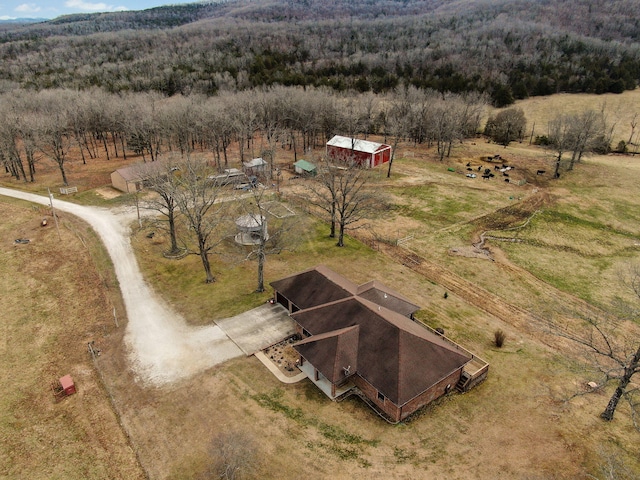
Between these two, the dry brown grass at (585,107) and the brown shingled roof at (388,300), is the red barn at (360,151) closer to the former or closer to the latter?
the brown shingled roof at (388,300)

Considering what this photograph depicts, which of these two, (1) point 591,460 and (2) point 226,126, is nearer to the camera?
(1) point 591,460

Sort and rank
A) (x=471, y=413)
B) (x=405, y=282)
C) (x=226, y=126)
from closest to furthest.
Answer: (x=471, y=413) < (x=405, y=282) < (x=226, y=126)

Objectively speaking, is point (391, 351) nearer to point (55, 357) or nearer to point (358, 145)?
point (55, 357)

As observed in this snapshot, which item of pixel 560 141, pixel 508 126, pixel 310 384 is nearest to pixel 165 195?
pixel 310 384

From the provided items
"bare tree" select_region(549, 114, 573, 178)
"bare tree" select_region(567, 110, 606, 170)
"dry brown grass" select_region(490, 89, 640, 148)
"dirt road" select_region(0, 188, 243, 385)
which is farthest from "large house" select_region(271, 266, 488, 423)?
"dry brown grass" select_region(490, 89, 640, 148)

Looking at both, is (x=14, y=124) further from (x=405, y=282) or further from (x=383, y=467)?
(x=383, y=467)

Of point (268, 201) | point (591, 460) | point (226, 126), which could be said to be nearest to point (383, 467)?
point (591, 460)
